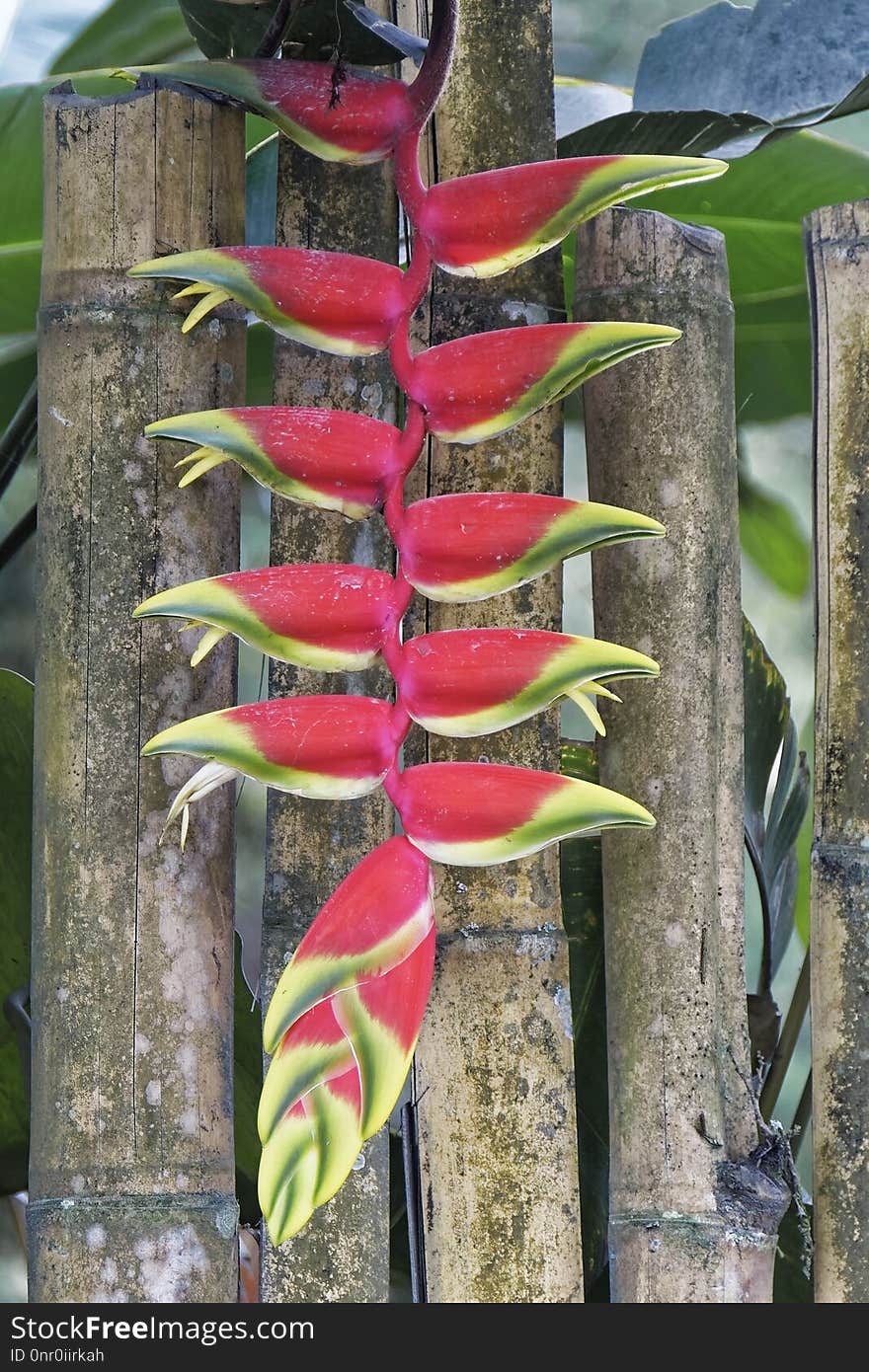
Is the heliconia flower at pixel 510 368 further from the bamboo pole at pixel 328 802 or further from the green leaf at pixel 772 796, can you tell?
the green leaf at pixel 772 796

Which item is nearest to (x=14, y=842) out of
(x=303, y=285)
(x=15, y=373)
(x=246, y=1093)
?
(x=246, y=1093)

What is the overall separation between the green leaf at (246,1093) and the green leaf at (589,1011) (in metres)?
0.16

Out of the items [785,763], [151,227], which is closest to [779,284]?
[785,763]

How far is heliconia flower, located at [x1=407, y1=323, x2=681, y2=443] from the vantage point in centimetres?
39

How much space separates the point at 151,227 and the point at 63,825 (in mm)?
223

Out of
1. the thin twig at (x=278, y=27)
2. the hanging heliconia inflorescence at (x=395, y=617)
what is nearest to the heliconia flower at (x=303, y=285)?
the hanging heliconia inflorescence at (x=395, y=617)

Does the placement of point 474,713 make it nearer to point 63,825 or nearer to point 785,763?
point 63,825

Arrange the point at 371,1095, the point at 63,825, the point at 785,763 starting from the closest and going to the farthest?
the point at 371,1095 < the point at 63,825 < the point at 785,763

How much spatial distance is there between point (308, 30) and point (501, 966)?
1.19 feet

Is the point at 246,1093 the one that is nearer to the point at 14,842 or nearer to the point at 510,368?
the point at 14,842

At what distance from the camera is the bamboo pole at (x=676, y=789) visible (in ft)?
1.59

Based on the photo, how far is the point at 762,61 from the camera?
26.7 inches

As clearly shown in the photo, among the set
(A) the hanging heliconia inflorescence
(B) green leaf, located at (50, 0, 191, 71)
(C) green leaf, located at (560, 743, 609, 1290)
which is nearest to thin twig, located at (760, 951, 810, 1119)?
(C) green leaf, located at (560, 743, 609, 1290)

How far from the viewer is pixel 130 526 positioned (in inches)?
18.4
